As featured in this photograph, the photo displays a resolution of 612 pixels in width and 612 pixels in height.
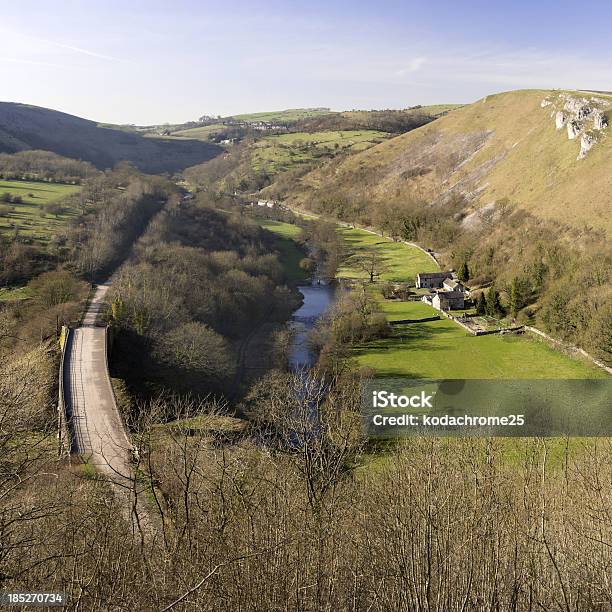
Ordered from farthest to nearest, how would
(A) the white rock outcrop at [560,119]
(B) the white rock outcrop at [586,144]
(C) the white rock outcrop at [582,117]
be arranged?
(A) the white rock outcrop at [560,119], (C) the white rock outcrop at [582,117], (B) the white rock outcrop at [586,144]

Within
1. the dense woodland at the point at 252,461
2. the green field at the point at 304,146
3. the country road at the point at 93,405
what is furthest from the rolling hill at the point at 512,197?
the country road at the point at 93,405

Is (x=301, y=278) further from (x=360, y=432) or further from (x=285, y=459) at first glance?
(x=285, y=459)

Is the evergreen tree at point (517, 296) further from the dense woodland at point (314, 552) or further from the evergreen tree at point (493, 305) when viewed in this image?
the dense woodland at point (314, 552)

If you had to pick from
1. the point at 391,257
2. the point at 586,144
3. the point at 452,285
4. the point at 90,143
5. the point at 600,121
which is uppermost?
the point at 600,121

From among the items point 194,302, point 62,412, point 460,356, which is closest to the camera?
point 62,412

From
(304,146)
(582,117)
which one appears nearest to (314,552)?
(582,117)

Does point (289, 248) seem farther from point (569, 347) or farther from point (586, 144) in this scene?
point (569, 347)

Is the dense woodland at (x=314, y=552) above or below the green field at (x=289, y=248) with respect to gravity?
above
